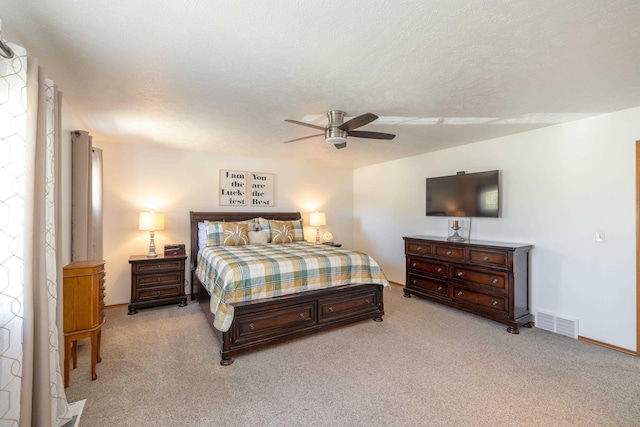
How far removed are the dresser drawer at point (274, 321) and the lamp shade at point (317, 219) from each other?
260cm

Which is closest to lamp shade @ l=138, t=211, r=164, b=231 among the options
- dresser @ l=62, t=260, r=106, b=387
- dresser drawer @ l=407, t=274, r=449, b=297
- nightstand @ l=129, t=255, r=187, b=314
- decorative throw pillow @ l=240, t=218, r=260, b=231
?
nightstand @ l=129, t=255, r=187, b=314

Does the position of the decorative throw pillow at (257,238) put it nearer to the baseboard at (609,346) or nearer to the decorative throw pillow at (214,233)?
the decorative throw pillow at (214,233)

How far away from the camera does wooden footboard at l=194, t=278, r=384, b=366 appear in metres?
2.77

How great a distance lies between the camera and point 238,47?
1814 mm

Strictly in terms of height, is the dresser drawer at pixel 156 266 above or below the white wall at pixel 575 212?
below

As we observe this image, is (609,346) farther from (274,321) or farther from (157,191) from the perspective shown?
(157,191)

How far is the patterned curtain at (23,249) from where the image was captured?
4.48ft

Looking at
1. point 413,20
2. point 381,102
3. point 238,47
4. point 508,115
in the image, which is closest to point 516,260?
point 508,115

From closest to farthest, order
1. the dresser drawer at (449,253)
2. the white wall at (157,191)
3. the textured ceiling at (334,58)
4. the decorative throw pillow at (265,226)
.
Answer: the textured ceiling at (334,58)
the dresser drawer at (449,253)
the white wall at (157,191)
the decorative throw pillow at (265,226)

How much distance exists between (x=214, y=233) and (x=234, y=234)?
0.31 meters

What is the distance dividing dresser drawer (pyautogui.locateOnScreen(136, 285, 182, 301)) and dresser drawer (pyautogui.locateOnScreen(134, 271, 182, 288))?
68mm

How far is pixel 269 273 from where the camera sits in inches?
117

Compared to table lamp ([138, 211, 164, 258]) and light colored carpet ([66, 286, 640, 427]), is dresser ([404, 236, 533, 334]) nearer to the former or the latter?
light colored carpet ([66, 286, 640, 427])

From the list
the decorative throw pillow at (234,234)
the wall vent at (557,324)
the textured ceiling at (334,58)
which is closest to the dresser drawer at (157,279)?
the decorative throw pillow at (234,234)
